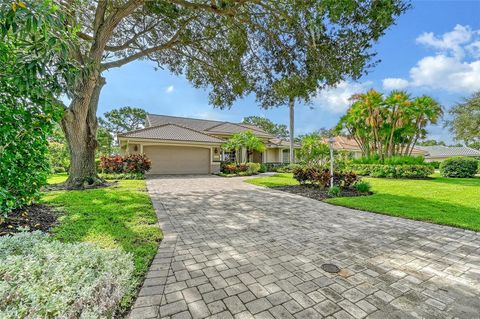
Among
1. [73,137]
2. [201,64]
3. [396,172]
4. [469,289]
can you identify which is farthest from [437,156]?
[73,137]

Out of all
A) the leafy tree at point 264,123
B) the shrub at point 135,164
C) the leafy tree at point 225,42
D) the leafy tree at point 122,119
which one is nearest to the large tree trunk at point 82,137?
the leafy tree at point 225,42

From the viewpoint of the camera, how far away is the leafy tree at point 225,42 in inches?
274

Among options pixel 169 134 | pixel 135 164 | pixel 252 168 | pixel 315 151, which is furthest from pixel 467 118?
pixel 135 164

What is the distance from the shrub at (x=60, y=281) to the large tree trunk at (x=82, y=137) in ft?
26.0

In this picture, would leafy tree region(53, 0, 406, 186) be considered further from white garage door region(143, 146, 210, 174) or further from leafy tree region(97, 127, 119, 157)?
leafy tree region(97, 127, 119, 157)

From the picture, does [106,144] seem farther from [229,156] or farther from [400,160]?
[400,160]

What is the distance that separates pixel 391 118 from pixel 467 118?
14.8 meters

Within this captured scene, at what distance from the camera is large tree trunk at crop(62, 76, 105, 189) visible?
9.22 m

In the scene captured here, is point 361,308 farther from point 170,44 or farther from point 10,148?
point 170,44

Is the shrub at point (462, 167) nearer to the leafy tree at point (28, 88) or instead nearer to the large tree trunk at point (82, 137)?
the leafy tree at point (28, 88)

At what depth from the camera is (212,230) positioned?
461 cm

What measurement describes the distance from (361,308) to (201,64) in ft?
40.2

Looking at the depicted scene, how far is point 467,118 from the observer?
2261cm

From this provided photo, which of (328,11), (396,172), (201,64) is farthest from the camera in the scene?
(396,172)
